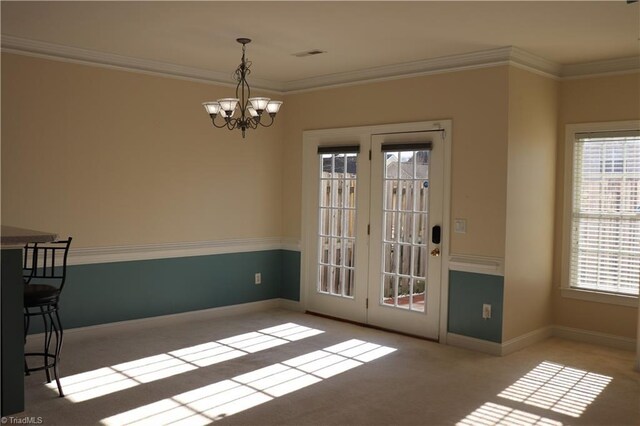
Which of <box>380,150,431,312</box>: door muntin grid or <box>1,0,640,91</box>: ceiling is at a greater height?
Result: <box>1,0,640,91</box>: ceiling

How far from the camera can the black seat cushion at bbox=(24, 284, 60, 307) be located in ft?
12.7

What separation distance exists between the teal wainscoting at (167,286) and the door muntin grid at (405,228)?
1.37 meters

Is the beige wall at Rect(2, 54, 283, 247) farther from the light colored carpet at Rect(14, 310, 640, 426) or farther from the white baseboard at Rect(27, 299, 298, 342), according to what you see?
the light colored carpet at Rect(14, 310, 640, 426)

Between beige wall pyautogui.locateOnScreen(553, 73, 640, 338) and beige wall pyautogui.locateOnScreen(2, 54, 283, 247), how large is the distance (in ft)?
10.2

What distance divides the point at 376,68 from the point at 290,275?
256 centimetres

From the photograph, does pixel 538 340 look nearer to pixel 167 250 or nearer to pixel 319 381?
pixel 319 381

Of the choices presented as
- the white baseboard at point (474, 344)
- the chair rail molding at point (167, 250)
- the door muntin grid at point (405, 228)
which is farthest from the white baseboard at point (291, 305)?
the white baseboard at point (474, 344)

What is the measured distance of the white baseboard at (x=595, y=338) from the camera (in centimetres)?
555

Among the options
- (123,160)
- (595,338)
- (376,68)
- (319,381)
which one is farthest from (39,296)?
(595,338)

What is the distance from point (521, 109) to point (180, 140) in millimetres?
3301

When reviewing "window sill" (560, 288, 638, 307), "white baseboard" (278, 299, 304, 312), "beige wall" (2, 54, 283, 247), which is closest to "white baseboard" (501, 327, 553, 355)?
"window sill" (560, 288, 638, 307)

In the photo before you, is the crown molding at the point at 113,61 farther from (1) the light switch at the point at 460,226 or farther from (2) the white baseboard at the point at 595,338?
(2) the white baseboard at the point at 595,338

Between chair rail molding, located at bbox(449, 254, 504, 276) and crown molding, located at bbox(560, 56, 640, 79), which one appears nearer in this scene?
chair rail molding, located at bbox(449, 254, 504, 276)

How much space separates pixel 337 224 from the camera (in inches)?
261
